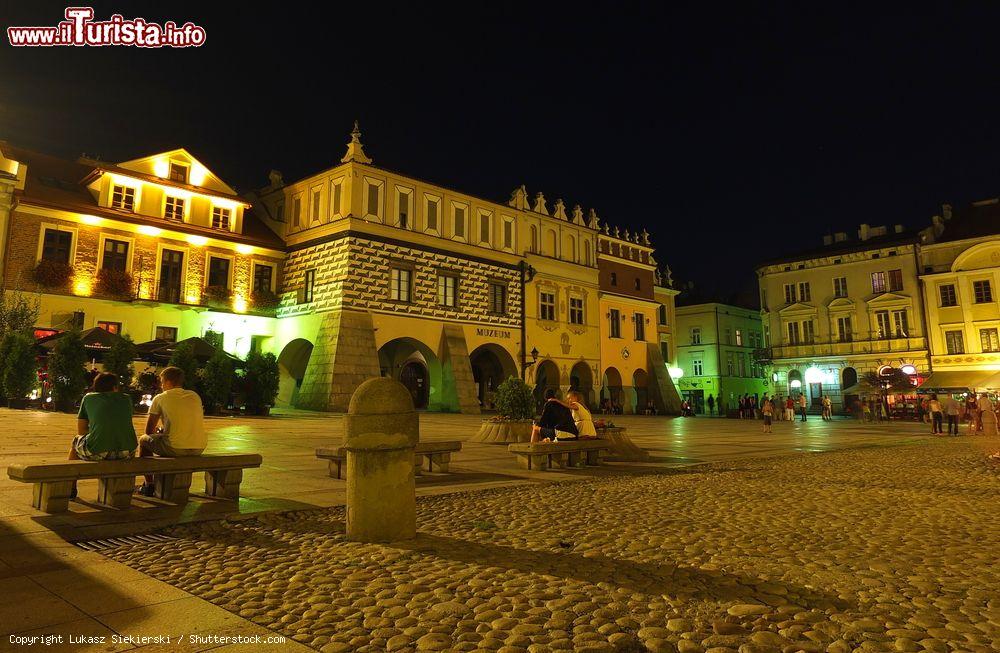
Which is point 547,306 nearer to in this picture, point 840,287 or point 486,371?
point 486,371

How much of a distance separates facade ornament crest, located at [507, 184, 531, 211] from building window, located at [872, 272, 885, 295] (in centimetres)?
2612

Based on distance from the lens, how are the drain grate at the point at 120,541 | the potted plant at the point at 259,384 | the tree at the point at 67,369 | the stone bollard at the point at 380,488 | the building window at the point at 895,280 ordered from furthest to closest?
the building window at the point at 895,280 → the potted plant at the point at 259,384 → the tree at the point at 67,369 → the stone bollard at the point at 380,488 → the drain grate at the point at 120,541

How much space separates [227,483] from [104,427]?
1289 millimetres

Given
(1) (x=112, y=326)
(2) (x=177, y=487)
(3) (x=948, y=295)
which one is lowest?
(2) (x=177, y=487)

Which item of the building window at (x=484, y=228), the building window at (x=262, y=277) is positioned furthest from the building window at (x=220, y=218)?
the building window at (x=484, y=228)

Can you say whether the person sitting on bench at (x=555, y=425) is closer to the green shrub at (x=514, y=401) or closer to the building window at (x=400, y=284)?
the green shrub at (x=514, y=401)

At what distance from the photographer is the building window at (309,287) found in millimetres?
30048

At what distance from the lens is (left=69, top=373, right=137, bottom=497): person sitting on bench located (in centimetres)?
608

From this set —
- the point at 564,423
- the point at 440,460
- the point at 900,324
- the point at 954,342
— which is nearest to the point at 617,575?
the point at 440,460

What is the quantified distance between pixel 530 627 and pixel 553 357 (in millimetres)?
34415

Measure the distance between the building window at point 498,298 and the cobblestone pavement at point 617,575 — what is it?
27179 mm

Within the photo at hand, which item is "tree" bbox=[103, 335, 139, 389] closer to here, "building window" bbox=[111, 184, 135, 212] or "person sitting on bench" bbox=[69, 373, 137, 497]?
"building window" bbox=[111, 184, 135, 212]

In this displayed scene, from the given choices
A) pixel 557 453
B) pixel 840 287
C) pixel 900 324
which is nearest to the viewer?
pixel 557 453

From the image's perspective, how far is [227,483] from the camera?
6.57 m
